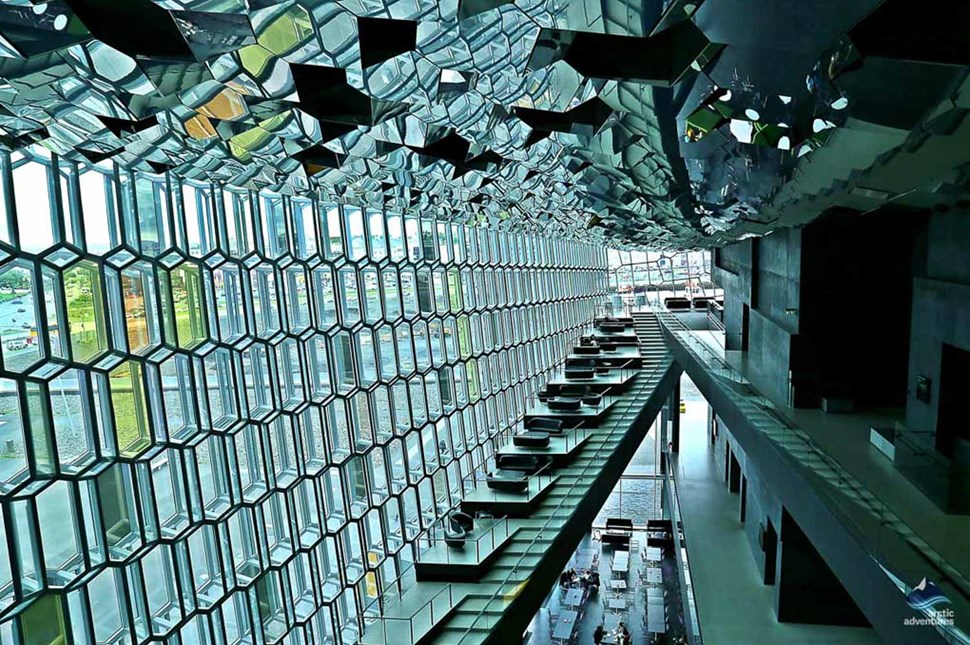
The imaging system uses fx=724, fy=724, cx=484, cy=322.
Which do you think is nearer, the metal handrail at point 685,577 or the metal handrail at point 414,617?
the metal handrail at point 414,617

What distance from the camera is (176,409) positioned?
349 inches

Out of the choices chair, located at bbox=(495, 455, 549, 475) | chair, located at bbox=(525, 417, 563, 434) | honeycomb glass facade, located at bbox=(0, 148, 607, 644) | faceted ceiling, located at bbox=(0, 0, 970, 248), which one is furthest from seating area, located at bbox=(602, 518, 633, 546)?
faceted ceiling, located at bbox=(0, 0, 970, 248)

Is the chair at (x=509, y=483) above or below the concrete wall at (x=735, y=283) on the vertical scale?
below

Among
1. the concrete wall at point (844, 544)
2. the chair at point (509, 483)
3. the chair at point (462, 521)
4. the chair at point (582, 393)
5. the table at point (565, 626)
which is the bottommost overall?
the table at point (565, 626)

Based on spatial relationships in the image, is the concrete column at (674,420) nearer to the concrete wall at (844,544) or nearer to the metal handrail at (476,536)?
the concrete wall at (844,544)

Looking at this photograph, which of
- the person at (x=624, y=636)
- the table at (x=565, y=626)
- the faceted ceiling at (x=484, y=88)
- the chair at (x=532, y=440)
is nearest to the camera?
the faceted ceiling at (x=484, y=88)

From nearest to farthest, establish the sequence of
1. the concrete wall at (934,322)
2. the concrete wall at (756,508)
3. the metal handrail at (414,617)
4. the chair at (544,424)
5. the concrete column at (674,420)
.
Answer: the metal handrail at (414,617) < the concrete wall at (934,322) < the concrete wall at (756,508) < the chair at (544,424) < the concrete column at (674,420)

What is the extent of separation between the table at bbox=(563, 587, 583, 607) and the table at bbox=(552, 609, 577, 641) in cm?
103

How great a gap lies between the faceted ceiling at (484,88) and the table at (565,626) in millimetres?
17331

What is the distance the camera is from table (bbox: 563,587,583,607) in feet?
81.9

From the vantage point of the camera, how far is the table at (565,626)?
884 inches

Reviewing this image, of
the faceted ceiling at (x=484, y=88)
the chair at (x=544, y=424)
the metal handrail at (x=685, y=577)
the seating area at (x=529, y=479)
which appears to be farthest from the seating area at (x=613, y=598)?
the faceted ceiling at (x=484, y=88)

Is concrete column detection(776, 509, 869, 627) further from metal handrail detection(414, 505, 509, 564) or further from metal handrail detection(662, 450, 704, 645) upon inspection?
metal handrail detection(414, 505, 509, 564)

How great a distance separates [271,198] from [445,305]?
693 centimetres
